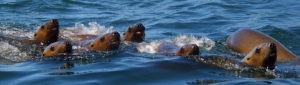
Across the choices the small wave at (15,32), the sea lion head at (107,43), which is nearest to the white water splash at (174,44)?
the sea lion head at (107,43)

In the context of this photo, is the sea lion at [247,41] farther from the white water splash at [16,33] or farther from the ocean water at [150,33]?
the white water splash at [16,33]

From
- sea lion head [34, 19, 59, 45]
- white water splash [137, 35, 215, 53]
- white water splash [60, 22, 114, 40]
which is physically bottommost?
white water splash [137, 35, 215, 53]

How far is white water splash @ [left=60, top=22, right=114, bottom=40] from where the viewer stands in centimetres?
1238

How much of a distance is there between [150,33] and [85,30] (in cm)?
138

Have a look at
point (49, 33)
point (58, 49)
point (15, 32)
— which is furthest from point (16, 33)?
point (58, 49)

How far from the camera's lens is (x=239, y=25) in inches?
563

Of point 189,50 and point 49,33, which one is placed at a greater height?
point 49,33

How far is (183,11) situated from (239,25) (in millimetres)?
2830

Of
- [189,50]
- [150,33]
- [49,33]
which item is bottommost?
[150,33]

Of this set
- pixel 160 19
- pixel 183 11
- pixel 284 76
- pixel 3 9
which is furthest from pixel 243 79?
pixel 3 9

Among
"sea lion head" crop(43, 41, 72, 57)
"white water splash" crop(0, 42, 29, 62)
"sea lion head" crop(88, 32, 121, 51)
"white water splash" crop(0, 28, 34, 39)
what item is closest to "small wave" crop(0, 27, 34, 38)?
"white water splash" crop(0, 28, 34, 39)

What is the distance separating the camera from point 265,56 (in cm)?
852

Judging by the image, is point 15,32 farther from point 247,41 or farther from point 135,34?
point 247,41

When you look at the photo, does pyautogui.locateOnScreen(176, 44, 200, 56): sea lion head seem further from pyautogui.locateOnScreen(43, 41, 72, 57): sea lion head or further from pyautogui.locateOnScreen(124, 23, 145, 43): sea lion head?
pyautogui.locateOnScreen(124, 23, 145, 43): sea lion head
